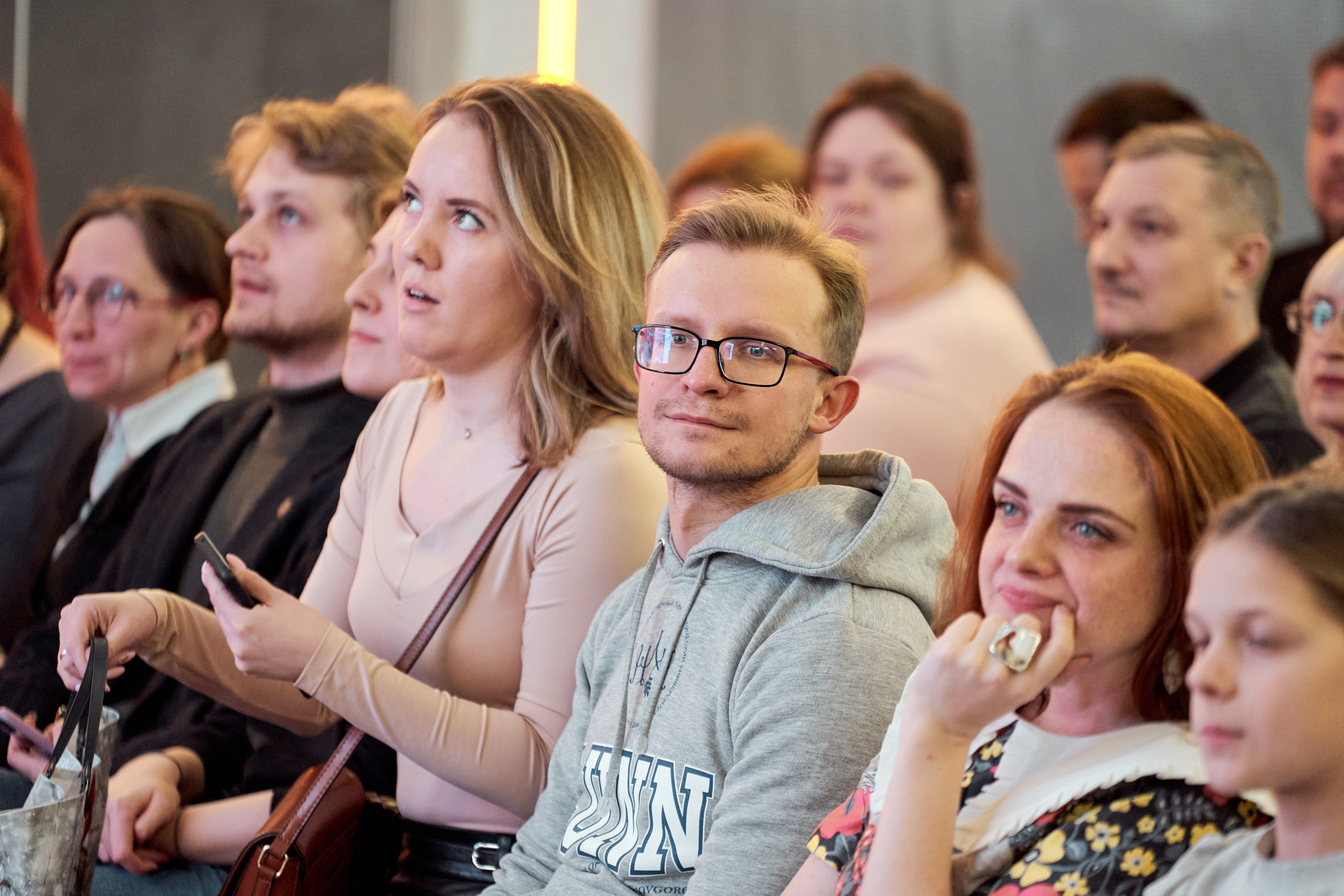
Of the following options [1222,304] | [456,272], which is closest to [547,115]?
[456,272]

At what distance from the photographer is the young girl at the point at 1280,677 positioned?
0.83 metres

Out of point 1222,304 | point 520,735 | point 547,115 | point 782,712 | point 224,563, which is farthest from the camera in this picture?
point 1222,304

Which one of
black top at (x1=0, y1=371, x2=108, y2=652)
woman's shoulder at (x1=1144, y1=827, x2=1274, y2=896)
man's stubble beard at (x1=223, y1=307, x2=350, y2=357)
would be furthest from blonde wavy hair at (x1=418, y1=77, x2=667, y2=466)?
black top at (x1=0, y1=371, x2=108, y2=652)

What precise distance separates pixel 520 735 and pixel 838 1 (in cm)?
401

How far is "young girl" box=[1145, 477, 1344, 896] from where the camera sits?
0.83m

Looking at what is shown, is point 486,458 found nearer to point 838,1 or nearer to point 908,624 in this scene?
point 908,624

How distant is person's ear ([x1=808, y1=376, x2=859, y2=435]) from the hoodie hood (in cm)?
7

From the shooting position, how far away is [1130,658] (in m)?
1.07

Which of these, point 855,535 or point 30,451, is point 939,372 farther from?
point 30,451

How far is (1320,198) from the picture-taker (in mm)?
3307

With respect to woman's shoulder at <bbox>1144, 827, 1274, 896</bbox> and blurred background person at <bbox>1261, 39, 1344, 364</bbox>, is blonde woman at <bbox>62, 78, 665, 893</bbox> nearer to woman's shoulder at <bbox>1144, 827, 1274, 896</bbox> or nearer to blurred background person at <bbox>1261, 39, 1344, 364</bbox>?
woman's shoulder at <bbox>1144, 827, 1274, 896</bbox>

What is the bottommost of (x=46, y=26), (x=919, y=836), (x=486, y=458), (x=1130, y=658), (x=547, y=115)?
(x=919, y=836)

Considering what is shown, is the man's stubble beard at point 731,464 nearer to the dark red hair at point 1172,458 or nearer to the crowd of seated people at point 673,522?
the crowd of seated people at point 673,522

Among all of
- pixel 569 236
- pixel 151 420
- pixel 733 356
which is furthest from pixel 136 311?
pixel 733 356
